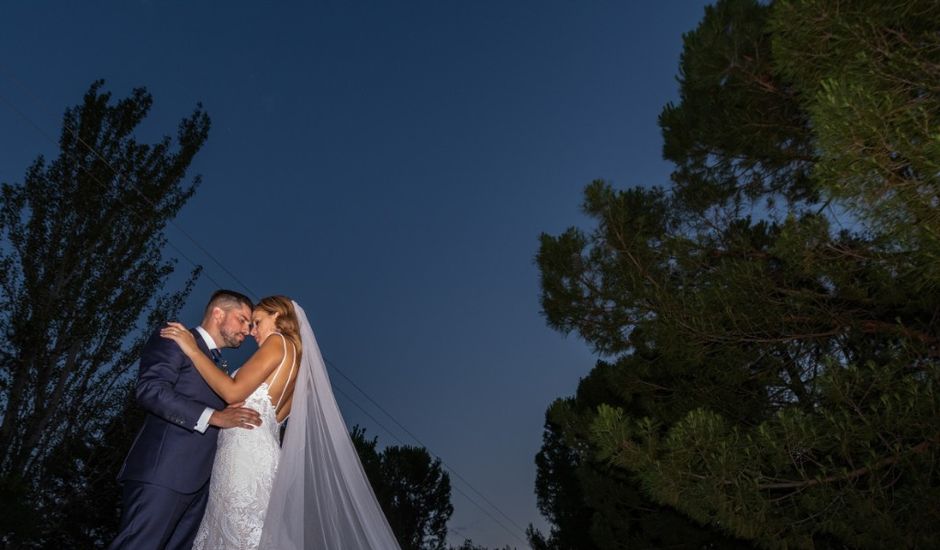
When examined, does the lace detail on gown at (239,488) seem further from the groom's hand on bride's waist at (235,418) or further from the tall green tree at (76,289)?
the tall green tree at (76,289)

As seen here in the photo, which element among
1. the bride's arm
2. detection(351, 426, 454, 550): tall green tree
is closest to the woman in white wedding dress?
the bride's arm

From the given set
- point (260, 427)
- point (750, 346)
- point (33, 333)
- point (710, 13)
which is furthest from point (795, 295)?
point (33, 333)

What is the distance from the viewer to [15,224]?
1086cm

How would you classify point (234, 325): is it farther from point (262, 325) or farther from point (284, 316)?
point (284, 316)

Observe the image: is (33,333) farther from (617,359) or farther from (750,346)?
(750,346)

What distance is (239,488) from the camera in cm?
337

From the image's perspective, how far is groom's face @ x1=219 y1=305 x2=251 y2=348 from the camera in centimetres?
370

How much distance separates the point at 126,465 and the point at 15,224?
9.70 m

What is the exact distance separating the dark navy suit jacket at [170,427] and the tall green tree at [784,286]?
3.41 meters

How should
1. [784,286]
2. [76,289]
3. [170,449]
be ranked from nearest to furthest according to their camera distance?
1. [170,449]
2. [784,286]
3. [76,289]

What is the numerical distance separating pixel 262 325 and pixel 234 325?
17 centimetres

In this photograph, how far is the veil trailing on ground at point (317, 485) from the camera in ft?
10.8

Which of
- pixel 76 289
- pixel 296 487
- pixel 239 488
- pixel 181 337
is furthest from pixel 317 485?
pixel 76 289

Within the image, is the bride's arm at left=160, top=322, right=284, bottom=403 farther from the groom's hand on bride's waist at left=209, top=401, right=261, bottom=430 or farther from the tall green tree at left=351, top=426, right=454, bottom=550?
the tall green tree at left=351, top=426, right=454, bottom=550
